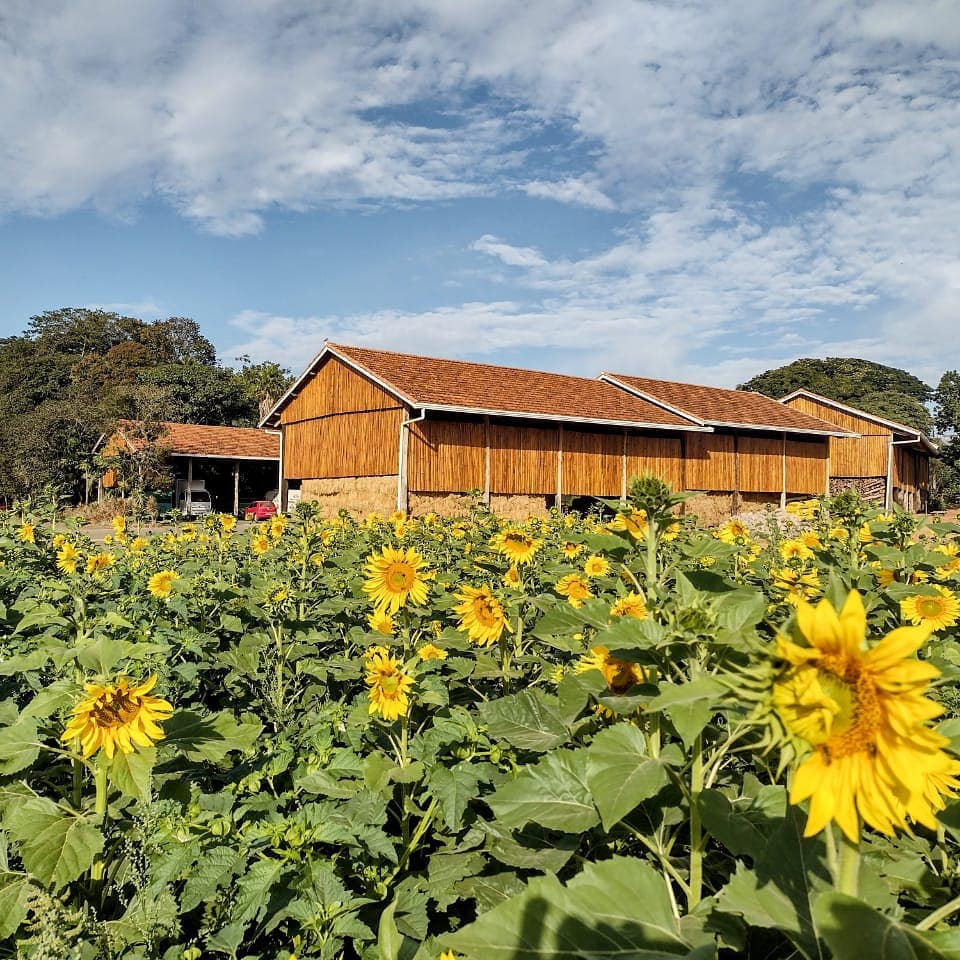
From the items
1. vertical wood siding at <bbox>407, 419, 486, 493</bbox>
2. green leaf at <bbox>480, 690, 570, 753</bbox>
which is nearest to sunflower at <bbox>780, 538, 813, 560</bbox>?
green leaf at <bbox>480, 690, 570, 753</bbox>

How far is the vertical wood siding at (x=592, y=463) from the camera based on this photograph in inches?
853

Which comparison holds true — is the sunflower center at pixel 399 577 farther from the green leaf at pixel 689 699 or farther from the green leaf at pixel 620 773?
the green leaf at pixel 689 699

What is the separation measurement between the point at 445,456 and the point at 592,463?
15.8ft

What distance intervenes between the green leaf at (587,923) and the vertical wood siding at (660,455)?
868 inches

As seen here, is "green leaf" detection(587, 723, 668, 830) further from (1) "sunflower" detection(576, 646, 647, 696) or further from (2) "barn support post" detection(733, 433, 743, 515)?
(2) "barn support post" detection(733, 433, 743, 515)

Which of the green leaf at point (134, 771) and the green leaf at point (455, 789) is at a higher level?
the green leaf at point (134, 771)

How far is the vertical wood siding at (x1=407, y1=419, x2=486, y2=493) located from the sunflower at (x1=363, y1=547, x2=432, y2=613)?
1611 centimetres

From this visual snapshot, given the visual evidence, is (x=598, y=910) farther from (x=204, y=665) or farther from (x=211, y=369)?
(x=211, y=369)

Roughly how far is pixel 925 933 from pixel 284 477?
25.9 metres

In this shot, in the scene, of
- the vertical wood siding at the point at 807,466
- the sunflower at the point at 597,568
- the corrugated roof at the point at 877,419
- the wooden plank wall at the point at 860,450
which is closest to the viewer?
the sunflower at the point at 597,568

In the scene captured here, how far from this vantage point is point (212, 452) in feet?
105

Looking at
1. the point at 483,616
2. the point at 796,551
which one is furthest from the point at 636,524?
the point at 796,551

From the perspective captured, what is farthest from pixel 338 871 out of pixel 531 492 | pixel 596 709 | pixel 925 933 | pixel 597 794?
pixel 531 492

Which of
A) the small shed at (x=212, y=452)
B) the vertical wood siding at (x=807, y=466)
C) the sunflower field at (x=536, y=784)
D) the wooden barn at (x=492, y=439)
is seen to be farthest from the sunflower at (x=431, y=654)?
the small shed at (x=212, y=452)
